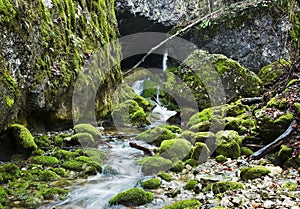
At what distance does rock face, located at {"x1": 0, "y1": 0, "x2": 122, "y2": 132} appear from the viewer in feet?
20.3

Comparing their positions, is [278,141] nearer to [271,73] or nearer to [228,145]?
[228,145]

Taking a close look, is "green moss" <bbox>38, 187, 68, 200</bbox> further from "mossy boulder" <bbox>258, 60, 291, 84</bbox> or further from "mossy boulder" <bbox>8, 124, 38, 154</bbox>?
"mossy boulder" <bbox>258, 60, 291, 84</bbox>

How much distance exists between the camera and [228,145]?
6484mm

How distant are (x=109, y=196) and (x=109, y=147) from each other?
3405 mm

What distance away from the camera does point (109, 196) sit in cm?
475

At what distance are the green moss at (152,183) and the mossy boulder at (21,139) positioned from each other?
3047mm

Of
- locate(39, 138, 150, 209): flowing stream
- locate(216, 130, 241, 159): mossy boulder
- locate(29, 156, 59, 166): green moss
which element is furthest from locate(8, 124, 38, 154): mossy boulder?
locate(216, 130, 241, 159): mossy boulder

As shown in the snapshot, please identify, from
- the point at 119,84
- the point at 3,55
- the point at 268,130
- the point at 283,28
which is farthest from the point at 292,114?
the point at 283,28

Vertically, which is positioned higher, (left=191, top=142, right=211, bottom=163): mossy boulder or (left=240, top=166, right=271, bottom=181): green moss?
(left=191, top=142, right=211, bottom=163): mossy boulder

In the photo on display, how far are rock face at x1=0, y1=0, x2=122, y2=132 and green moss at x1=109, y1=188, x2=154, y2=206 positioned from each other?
10.4ft

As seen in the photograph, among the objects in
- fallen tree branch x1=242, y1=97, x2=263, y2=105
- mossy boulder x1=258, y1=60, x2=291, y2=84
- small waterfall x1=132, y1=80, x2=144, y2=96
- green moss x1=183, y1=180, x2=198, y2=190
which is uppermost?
small waterfall x1=132, y1=80, x2=144, y2=96

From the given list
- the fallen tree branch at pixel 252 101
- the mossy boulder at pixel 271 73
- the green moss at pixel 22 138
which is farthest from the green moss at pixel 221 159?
the mossy boulder at pixel 271 73

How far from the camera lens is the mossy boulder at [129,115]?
12.2 metres

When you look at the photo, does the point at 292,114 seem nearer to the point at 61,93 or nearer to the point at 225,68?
the point at 61,93
